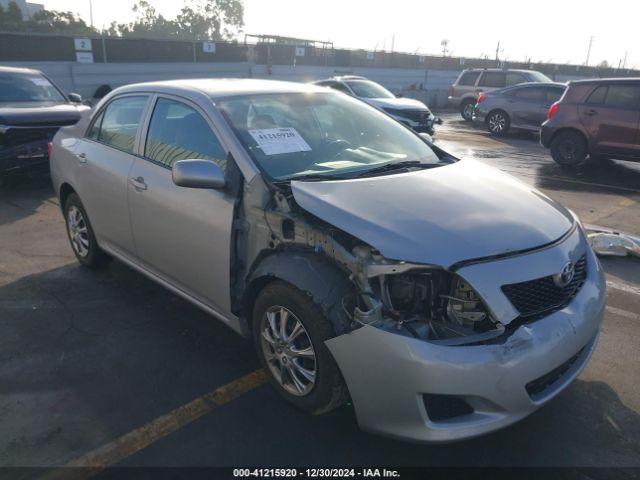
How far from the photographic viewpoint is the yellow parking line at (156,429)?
2.59 metres

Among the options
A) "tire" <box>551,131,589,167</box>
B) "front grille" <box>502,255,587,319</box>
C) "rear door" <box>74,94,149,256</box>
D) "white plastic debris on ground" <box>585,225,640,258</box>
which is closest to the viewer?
"front grille" <box>502,255,587,319</box>

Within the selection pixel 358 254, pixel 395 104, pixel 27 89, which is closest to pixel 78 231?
pixel 358 254

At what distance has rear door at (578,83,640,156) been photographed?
9242 millimetres

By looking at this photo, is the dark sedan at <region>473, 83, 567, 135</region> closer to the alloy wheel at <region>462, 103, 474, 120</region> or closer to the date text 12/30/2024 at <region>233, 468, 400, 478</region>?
the alloy wheel at <region>462, 103, 474, 120</region>

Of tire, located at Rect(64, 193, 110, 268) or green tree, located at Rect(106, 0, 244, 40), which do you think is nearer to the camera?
tire, located at Rect(64, 193, 110, 268)

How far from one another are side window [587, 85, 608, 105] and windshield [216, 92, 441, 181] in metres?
7.27

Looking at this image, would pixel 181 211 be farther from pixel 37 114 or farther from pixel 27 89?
pixel 27 89

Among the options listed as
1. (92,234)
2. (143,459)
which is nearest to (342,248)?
(143,459)

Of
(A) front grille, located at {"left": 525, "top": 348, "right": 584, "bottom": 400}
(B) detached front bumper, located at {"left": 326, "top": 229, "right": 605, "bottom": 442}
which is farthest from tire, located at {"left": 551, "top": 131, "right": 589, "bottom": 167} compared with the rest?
(B) detached front bumper, located at {"left": 326, "top": 229, "right": 605, "bottom": 442}

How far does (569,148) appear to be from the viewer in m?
10.3

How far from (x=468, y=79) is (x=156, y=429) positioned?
738 inches

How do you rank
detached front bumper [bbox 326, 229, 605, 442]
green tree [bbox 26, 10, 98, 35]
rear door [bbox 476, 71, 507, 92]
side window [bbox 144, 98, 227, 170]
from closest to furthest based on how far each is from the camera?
detached front bumper [bbox 326, 229, 605, 442] < side window [bbox 144, 98, 227, 170] < rear door [bbox 476, 71, 507, 92] < green tree [bbox 26, 10, 98, 35]

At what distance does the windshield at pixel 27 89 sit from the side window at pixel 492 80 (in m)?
14.2

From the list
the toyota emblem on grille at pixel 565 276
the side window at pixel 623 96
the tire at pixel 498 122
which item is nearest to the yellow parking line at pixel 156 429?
the toyota emblem on grille at pixel 565 276
